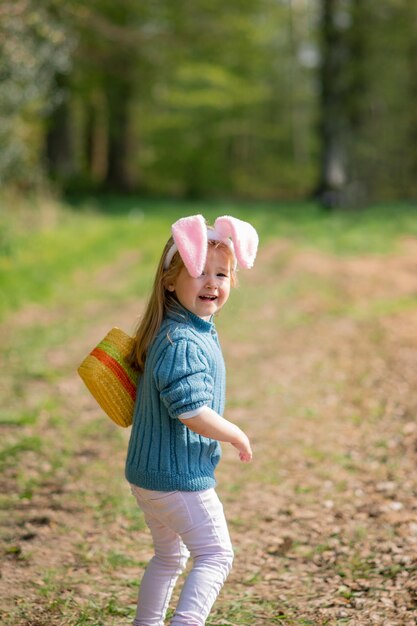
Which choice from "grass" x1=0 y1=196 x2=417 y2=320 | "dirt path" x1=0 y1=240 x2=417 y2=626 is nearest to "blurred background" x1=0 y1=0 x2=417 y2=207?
"grass" x1=0 y1=196 x2=417 y2=320

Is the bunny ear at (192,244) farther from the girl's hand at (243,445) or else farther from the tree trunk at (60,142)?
the tree trunk at (60,142)

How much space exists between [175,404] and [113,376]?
40 centimetres

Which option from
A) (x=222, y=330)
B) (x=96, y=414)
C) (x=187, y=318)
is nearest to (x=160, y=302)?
(x=187, y=318)

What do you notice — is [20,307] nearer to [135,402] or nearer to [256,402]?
[256,402]

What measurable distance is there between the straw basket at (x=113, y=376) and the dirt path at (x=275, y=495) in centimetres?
90

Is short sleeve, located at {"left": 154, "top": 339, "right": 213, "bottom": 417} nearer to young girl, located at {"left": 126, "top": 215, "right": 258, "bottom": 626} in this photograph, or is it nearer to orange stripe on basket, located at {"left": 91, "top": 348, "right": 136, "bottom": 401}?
young girl, located at {"left": 126, "top": 215, "right": 258, "bottom": 626}

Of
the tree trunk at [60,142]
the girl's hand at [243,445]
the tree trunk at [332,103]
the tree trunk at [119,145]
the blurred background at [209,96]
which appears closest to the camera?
the girl's hand at [243,445]

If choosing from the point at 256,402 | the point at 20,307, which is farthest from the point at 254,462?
the point at 20,307

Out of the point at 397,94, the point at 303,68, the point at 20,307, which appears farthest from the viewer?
the point at 303,68

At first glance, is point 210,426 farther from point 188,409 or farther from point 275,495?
point 275,495

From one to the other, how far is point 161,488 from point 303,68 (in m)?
41.0

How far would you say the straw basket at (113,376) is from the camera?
9.79 feet

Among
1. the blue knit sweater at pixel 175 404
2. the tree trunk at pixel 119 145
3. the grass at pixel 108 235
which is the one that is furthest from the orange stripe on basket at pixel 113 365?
the tree trunk at pixel 119 145

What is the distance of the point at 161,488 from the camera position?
2.77 metres
